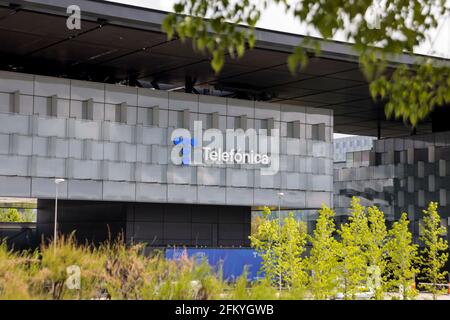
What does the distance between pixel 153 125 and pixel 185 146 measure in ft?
7.65

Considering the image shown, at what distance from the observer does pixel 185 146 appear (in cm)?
5334

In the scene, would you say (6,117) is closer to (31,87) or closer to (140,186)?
(31,87)

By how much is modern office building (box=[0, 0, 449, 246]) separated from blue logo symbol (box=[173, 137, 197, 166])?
0.07 meters

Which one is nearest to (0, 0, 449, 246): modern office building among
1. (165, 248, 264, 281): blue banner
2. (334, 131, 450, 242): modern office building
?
(165, 248, 264, 281): blue banner

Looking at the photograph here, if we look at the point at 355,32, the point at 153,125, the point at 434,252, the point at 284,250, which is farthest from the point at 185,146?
the point at 355,32

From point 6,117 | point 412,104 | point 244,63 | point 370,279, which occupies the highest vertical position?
point 244,63

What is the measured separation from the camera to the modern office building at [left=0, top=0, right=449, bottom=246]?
1804 inches

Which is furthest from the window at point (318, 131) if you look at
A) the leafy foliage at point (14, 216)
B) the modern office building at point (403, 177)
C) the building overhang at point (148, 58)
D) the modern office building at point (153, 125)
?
the leafy foliage at point (14, 216)

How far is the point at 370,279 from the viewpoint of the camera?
41688 millimetres

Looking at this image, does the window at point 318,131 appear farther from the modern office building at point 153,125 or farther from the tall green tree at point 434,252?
the tall green tree at point 434,252

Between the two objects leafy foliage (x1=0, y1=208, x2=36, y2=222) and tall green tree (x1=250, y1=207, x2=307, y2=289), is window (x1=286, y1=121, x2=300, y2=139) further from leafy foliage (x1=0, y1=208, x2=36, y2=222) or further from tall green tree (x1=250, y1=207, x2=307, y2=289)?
leafy foliage (x1=0, y1=208, x2=36, y2=222)

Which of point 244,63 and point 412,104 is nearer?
point 412,104
